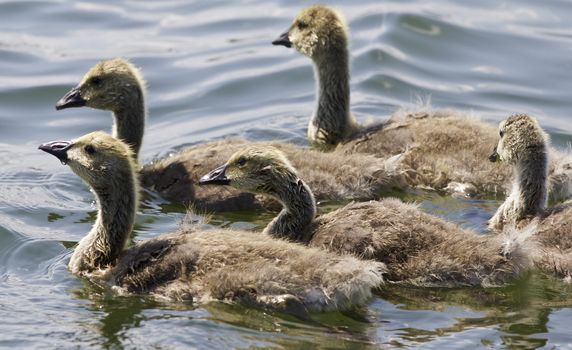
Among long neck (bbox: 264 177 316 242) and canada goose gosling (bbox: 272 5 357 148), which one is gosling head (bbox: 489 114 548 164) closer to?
long neck (bbox: 264 177 316 242)

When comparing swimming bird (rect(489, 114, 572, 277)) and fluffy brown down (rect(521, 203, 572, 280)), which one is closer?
fluffy brown down (rect(521, 203, 572, 280))

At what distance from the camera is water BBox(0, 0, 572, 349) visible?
9672 millimetres

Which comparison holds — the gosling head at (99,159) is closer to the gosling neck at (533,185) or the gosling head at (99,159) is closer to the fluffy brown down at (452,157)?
the fluffy brown down at (452,157)

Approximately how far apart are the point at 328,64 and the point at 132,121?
250 centimetres

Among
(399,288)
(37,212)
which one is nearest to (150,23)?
(37,212)

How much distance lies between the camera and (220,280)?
9828mm

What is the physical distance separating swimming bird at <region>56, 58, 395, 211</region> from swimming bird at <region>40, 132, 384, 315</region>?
1885 millimetres

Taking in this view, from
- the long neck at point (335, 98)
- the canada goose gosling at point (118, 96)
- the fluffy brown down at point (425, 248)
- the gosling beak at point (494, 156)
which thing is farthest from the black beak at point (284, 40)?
the fluffy brown down at point (425, 248)

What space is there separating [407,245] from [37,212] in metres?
4.55

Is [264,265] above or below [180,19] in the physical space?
below

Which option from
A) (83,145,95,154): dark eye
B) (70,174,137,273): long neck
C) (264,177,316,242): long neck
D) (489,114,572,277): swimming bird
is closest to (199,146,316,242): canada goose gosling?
(264,177,316,242): long neck

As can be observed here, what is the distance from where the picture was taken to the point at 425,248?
407 inches

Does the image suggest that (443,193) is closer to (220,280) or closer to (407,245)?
(407,245)

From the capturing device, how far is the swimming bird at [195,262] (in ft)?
31.4
